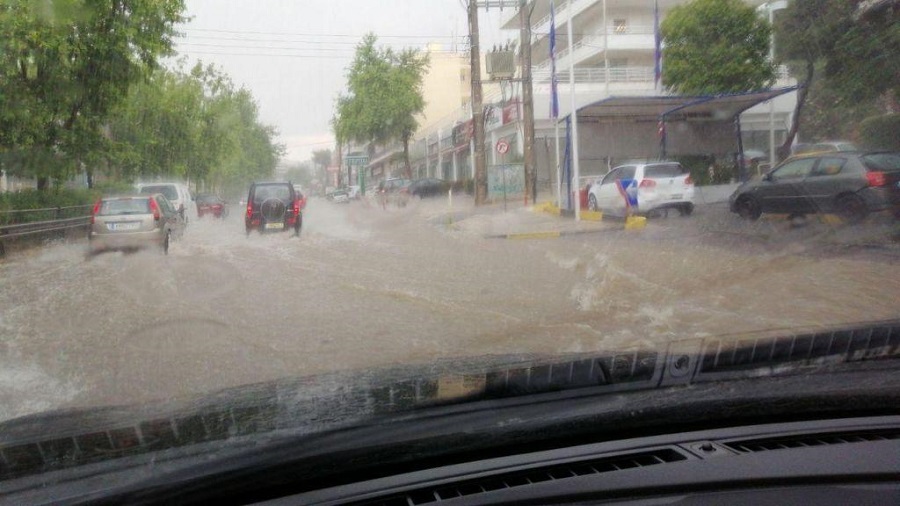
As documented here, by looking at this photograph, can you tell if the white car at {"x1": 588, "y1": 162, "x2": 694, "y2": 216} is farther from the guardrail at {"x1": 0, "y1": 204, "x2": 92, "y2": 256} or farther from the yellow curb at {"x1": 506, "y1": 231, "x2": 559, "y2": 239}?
the guardrail at {"x1": 0, "y1": 204, "x2": 92, "y2": 256}

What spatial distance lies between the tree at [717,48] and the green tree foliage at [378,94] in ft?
37.1

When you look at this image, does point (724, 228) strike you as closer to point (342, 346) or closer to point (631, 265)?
point (631, 265)

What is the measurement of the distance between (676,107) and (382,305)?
58.8 feet

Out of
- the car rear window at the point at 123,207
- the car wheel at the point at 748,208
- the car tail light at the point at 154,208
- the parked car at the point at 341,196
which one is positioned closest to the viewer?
the car wheel at the point at 748,208

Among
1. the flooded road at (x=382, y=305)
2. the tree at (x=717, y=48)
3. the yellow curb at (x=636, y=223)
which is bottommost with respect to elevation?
the flooded road at (x=382, y=305)

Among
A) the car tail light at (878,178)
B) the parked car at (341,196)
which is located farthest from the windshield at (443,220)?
the parked car at (341,196)

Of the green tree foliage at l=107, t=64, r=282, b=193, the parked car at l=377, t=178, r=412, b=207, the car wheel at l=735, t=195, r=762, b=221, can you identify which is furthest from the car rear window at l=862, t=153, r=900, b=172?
the parked car at l=377, t=178, r=412, b=207

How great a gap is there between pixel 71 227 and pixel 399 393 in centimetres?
2236

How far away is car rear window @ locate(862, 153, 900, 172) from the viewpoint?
13.7 meters

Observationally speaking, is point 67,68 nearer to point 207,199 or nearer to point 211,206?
point 211,206

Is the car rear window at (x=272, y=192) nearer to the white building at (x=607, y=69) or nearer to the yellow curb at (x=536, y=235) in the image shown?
the yellow curb at (x=536, y=235)

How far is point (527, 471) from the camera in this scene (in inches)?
101

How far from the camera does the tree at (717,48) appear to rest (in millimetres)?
27500

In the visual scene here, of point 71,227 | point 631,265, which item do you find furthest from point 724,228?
point 71,227
